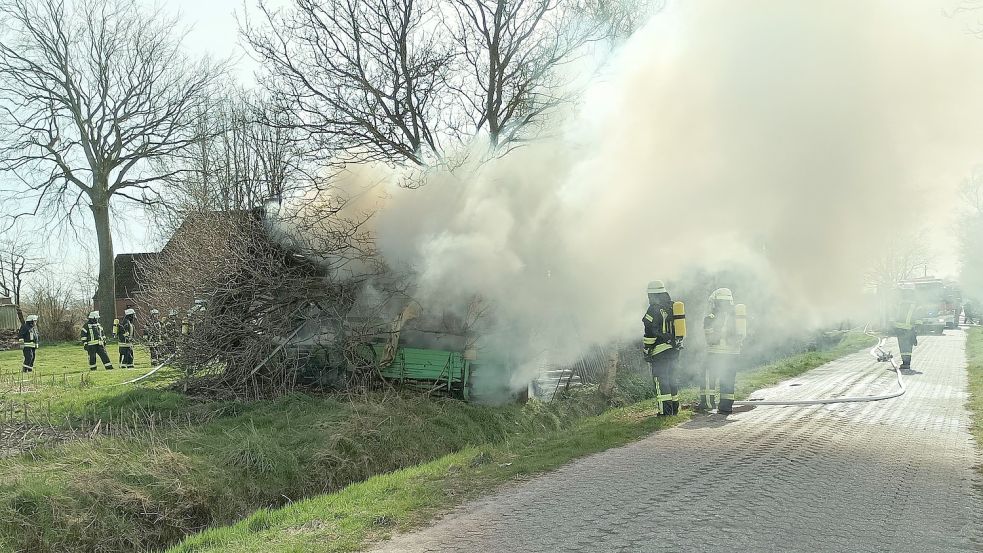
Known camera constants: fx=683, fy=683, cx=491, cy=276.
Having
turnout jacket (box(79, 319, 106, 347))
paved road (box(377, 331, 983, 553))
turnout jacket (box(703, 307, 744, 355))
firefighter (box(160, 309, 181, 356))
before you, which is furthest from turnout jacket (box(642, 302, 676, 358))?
turnout jacket (box(79, 319, 106, 347))

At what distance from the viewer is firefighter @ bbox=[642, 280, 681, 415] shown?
1007 centimetres

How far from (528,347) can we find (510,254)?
6.26 ft

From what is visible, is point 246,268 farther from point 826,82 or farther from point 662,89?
point 826,82

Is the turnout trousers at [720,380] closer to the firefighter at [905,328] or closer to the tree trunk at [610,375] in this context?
the tree trunk at [610,375]

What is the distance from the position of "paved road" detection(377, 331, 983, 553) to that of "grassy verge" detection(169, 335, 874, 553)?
1.12 feet

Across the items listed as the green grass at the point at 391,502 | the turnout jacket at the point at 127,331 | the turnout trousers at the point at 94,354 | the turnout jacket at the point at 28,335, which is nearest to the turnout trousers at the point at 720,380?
the green grass at the point at 391,502

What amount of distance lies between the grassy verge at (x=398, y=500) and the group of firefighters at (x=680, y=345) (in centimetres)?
82

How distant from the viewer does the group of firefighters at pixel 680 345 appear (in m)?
10.1

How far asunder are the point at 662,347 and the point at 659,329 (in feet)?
0.89

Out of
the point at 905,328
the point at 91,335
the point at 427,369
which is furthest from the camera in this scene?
the point at 91,335

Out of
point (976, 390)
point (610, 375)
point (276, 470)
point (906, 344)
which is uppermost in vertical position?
point (906, 344)

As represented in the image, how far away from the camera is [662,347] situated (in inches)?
403

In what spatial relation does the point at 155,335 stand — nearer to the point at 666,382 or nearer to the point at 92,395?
the point at 92,395

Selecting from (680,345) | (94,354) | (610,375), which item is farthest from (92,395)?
(680,345)
